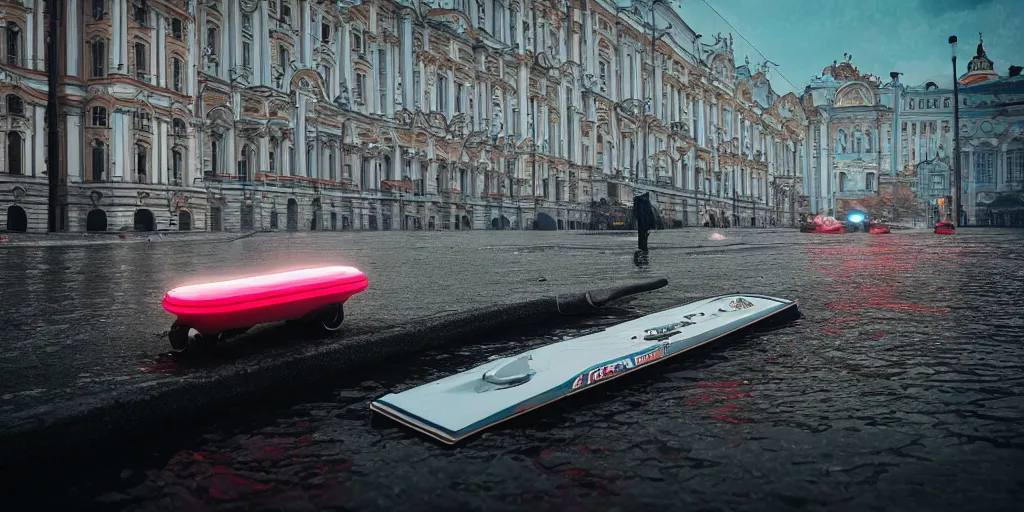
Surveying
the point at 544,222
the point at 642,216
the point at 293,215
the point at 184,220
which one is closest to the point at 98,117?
the point at 184,220

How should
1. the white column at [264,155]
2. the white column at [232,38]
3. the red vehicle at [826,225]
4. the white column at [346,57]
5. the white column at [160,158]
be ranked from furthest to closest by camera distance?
the white column at [346,57]
the red vehicle at [826,225]
the white column at [264,155]
the white column at [232,38]
the white column at [160,158]

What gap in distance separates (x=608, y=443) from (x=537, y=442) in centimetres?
15

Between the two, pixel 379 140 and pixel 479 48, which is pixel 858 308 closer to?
pixel 379 140

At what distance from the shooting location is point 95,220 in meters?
20.8

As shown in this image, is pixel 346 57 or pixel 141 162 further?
pixel 346 57

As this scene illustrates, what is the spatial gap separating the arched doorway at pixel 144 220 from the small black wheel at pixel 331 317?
72.1ft

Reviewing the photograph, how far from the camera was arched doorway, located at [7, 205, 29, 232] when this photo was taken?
18.5 metres

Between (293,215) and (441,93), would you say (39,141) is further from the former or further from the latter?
Result: (441,93)

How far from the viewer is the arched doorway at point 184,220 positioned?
2291 cm

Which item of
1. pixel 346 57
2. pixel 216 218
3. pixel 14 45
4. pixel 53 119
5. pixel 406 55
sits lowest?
pixel 216 218

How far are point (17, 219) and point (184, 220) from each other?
16.8ft

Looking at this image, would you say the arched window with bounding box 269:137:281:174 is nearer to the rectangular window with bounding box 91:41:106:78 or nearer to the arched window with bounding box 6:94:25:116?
the rectangular window with bounding box 91:41:106:78

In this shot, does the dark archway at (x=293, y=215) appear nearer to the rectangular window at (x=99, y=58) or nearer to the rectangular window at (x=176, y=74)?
the rectangular window at (x=176, y=74)

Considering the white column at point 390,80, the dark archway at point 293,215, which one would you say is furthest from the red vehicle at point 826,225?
the dark archway at point 293,215
